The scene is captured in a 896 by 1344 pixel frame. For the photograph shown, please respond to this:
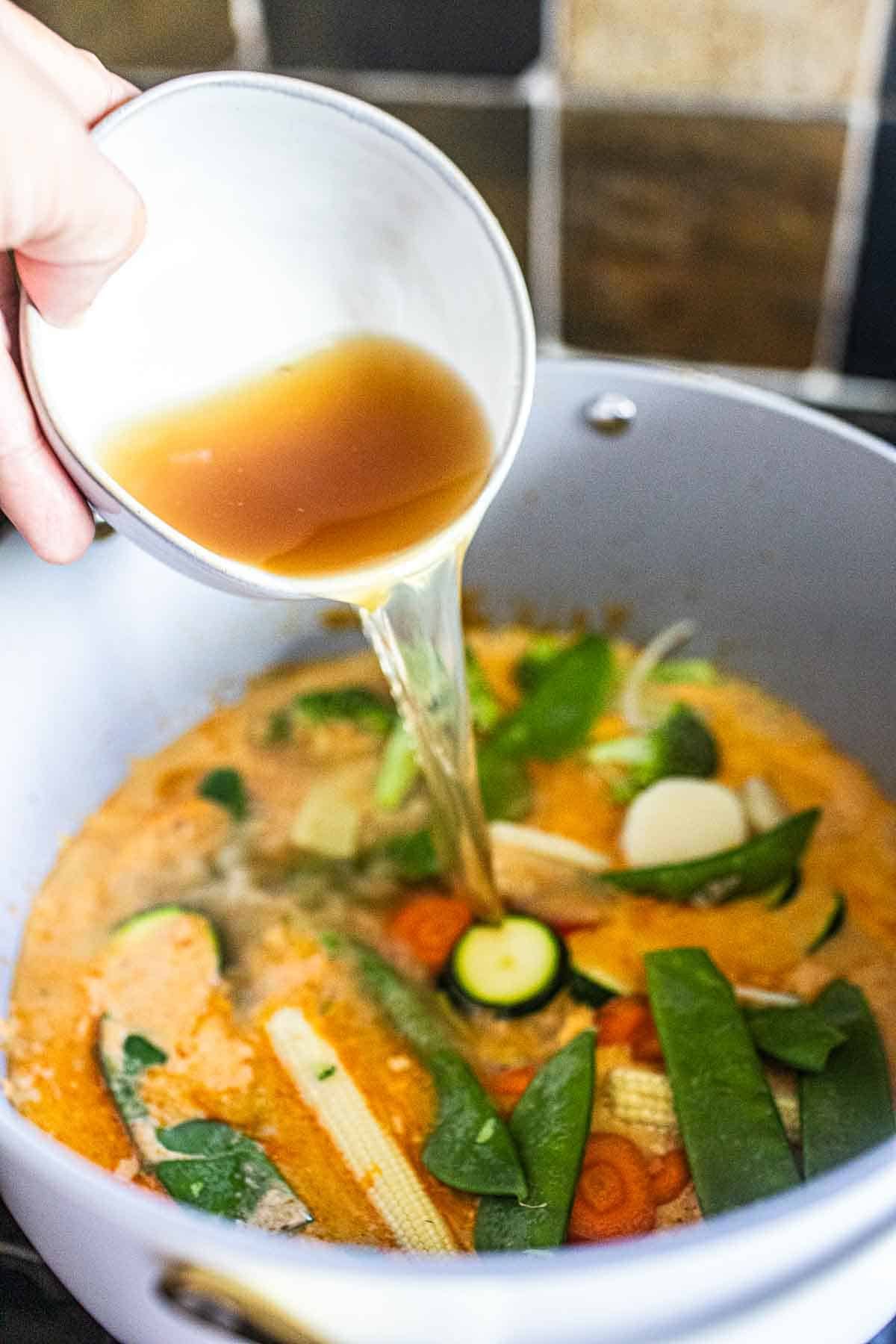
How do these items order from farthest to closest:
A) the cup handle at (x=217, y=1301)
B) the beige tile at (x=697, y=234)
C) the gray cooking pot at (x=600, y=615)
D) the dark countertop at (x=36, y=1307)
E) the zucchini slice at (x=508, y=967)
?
the beige tile at (x=697, y=234) → the zucchini slice at (x=508, y=967) → the dark countertop at (x=36, y=1307) → the gray cooking pot at (x=600, y=615) → the cup handle at (x=217, y=1301)

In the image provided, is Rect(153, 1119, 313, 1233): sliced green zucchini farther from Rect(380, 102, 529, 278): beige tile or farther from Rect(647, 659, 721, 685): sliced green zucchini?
Rect(380, 102, 529, 278): beige tile

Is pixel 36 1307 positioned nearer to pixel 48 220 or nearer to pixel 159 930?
pixel 159 930

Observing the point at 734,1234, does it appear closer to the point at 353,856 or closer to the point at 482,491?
the point at 482,491

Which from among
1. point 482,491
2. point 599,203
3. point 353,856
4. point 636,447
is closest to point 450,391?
point 482,491

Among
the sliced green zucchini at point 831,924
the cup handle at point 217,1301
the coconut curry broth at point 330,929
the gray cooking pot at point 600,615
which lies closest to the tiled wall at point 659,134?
the gray cooking pot at point 600,615

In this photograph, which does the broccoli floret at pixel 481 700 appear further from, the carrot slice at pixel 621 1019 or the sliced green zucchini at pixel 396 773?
the carrot slice at pixel 621 1019

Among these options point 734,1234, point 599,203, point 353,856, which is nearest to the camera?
point 734,1234

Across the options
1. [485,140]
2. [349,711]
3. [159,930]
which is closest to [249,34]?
[485,140]
